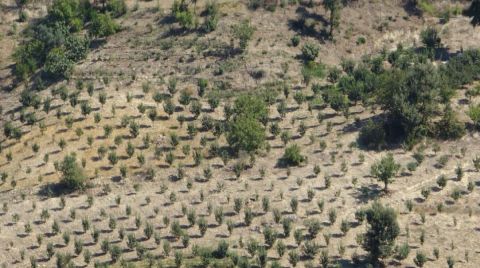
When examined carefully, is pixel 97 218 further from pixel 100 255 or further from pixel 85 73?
pixel 85 73

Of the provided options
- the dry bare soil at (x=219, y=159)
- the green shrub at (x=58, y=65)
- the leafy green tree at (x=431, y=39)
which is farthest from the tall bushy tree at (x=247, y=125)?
the leafy green tree at (x=431, y=39)

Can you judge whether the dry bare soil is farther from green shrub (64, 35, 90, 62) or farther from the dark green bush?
the dark green bush

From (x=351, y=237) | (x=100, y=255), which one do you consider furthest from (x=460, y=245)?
(x=100, y=255)

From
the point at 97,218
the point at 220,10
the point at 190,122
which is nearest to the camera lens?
the point at 97,218

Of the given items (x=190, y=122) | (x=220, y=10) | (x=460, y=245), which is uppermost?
(x=220, y=10)

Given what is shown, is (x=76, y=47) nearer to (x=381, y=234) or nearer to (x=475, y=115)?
(x=475, y=115)

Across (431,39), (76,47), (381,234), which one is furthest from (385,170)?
(76,47)
